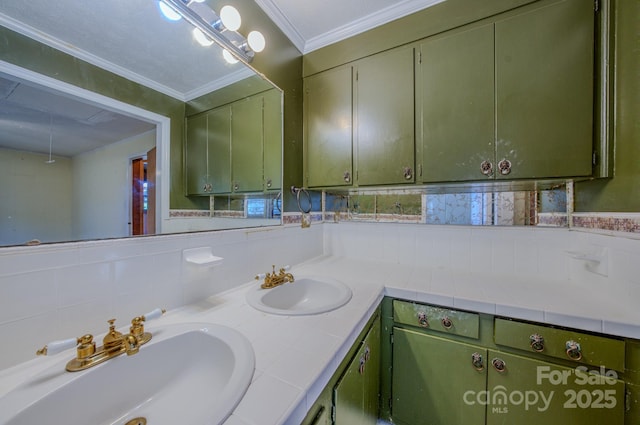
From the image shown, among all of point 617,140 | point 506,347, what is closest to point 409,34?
point 617,140

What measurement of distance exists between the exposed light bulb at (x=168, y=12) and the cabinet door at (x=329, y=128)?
887 mm

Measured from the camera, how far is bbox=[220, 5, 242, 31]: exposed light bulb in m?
1.06

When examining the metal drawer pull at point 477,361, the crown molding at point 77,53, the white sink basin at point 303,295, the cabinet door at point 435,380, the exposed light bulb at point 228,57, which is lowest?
the cabinet door at point 435,380

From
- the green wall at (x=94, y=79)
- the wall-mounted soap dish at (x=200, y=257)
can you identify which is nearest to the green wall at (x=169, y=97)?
the green wall at (x=94, y=79)

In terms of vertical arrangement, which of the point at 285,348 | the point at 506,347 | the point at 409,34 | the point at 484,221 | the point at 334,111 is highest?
the point at 409,34

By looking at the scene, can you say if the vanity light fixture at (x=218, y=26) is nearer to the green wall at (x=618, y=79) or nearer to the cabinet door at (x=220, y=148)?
the cabinet door at (x=220, y=148)

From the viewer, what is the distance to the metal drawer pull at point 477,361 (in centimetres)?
96

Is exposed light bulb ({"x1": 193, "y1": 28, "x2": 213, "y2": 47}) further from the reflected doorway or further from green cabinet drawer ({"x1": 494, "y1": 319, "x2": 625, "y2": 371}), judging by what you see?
green cabinet drawer ({"x1": 494, "y1": 319, "x2": 625, "y2": 371})

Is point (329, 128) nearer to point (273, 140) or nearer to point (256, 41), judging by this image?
point (273, 140)

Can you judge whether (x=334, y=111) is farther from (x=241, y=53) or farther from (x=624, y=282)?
(x=624, y=282)

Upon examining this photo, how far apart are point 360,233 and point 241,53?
1341mm

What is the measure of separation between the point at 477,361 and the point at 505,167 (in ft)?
2.99

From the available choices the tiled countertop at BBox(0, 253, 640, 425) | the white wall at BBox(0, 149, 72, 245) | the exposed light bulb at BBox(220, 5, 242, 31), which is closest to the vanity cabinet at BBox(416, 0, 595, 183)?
the tiled countertop at BBox(0, 253, 640, 425)

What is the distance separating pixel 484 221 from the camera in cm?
142
